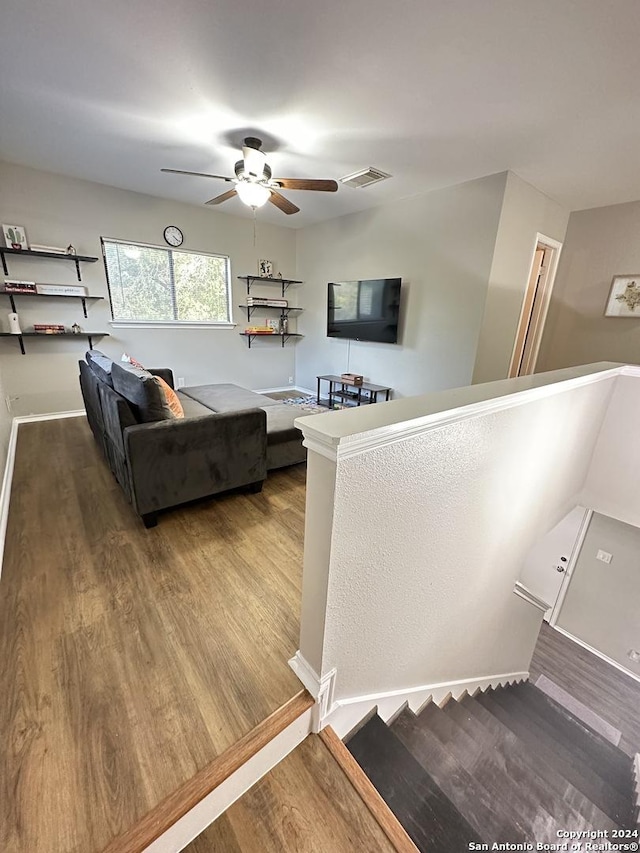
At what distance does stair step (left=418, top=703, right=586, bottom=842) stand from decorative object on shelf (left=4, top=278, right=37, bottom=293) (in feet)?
16.1

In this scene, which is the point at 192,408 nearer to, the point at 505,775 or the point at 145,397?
the point at 145,397

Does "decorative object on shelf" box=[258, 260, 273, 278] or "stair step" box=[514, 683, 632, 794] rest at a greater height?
"decorative object on shelf" box=[258, 260, 273, 278]

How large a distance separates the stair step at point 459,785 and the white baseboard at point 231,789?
69cm

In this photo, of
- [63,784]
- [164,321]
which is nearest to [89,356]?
[164,321]

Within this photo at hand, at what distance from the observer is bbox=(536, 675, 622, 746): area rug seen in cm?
337

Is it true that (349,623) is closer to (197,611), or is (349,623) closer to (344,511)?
(344,511)

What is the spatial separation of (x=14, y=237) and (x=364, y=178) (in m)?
3.55

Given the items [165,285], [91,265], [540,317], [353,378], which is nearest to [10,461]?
[91,265]

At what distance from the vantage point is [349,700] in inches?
49.4

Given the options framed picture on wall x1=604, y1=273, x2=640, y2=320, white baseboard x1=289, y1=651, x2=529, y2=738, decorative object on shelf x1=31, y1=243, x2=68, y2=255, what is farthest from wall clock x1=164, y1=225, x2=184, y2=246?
framed picture on wall x1=604, y1=273, x2=640, y2=320

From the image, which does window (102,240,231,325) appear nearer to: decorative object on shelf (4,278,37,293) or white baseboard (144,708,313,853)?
decorative object on shelf (4,278,37,293)

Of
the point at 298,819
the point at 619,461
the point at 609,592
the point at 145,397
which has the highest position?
the point at 145,397

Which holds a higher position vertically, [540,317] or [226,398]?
[540,317]

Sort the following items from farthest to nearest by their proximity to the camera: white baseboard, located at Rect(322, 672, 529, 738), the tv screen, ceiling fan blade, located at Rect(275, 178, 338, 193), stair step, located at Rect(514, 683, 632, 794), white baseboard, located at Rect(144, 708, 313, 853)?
the tv screen, ceiling fan blade, located at Rect(275, 178, 338, 193), stair step, located at Rect(514, 683, 632, 794), white baseboard, located at Rect(322, 672, 529, 738), white baseboard, located at Rect(144, 708, 313, 853)
